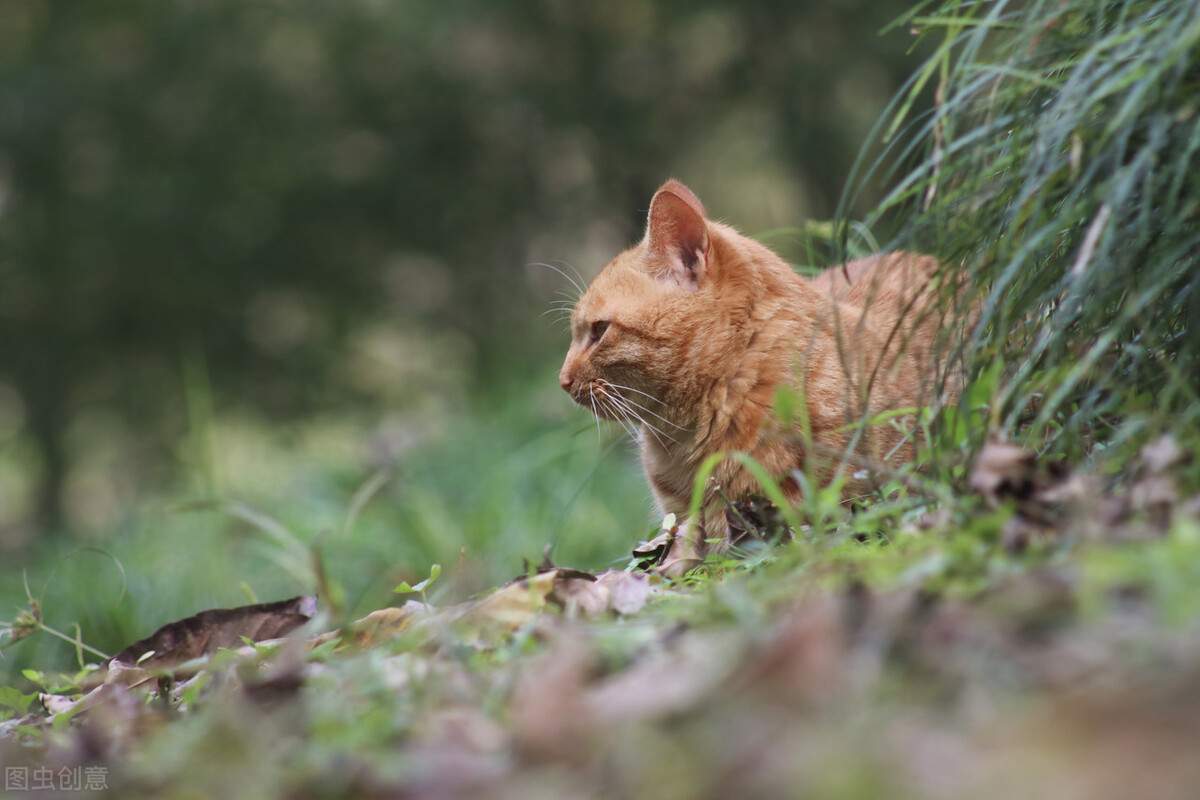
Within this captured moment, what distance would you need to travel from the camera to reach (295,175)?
18.6 ft

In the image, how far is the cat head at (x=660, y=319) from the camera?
2.35 meters

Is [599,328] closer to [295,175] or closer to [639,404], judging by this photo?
[639,404]

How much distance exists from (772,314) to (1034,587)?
145 centimetres

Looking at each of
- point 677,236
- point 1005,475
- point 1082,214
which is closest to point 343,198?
point 677,236

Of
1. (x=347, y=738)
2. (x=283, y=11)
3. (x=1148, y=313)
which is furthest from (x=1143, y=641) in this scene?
(x=283, y=11)

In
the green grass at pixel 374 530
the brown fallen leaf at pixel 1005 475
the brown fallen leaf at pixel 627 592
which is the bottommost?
the green grass at pixel 374 530

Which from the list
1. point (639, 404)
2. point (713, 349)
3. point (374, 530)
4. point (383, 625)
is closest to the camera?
point (383, 625)

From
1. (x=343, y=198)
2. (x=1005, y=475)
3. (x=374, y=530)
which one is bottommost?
(x=374, y=530)

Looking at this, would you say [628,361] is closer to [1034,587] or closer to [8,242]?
[1034,587]

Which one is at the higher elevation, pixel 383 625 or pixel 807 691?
pixel 807 691

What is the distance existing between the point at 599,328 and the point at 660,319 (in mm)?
215

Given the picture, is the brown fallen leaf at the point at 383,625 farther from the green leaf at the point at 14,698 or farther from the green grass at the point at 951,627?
the green leaf at the point at 14,698

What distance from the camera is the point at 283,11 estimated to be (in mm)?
5867

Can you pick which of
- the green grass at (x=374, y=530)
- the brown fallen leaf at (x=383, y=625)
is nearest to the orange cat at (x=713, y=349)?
the green grass at (x=374, y=530)
